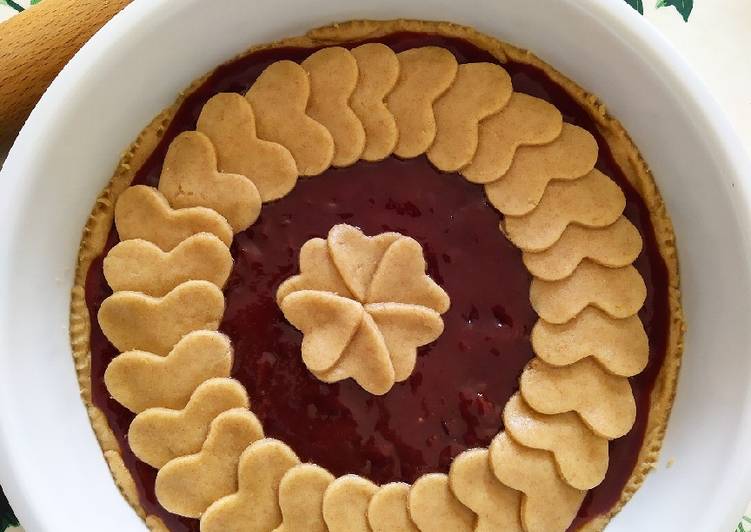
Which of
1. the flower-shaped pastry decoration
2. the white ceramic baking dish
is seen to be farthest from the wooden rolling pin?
the flower-shaped pastry decoration

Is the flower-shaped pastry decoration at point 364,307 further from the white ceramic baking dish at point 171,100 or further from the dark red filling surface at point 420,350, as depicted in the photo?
the white ceramic baking dish at point 171,100

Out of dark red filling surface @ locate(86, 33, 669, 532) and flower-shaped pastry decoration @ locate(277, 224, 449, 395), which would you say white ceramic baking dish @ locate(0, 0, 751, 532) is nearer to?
dark red filling surface @ locate(86, 33, 669, 532)

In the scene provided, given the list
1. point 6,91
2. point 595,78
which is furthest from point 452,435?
point 6,91

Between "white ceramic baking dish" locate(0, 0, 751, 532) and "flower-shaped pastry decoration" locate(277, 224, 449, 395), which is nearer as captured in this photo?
"white ceramic baking dish" locate(0, 0, 751, 532)

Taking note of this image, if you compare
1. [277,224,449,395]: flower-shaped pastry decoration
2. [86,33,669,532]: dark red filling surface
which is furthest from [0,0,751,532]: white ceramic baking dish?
[277,224,449,395]: flower-shaped pastry decoration

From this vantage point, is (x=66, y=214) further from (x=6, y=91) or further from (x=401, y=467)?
(x=401, y=467)
